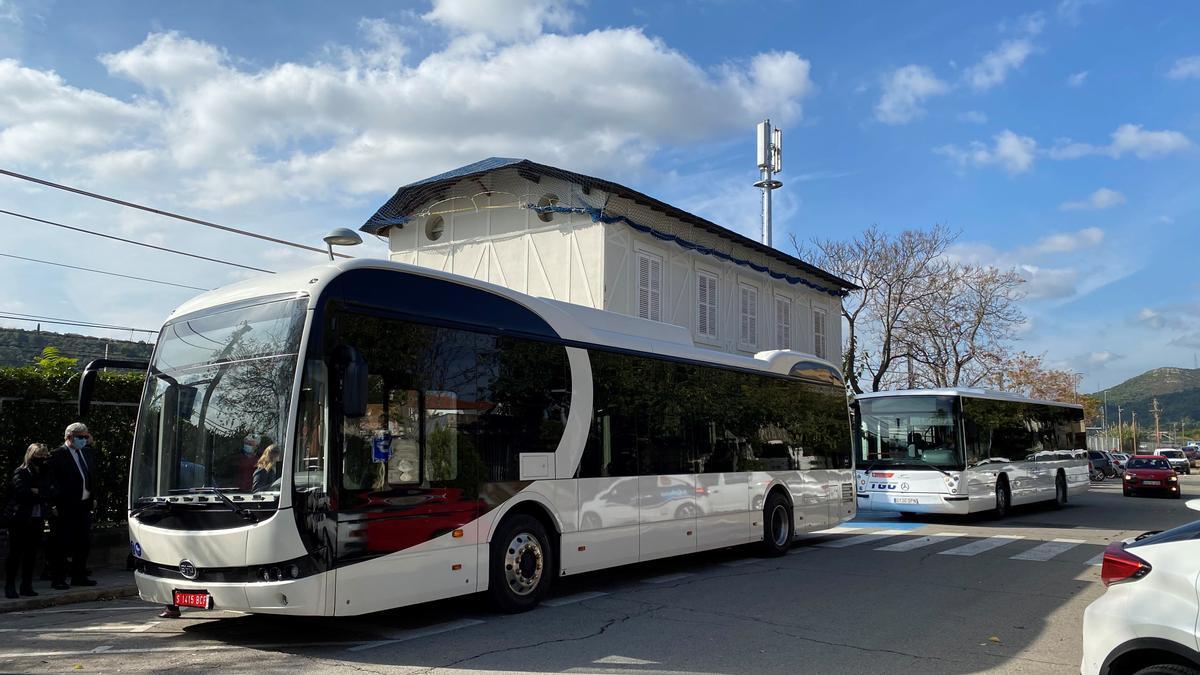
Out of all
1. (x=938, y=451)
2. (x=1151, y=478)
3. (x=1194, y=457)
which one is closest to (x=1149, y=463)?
(x=1151, y=478)

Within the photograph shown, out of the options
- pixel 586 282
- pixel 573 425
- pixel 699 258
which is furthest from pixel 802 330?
pixel 573 425

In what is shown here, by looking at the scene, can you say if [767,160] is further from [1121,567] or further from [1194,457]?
[1194,457]

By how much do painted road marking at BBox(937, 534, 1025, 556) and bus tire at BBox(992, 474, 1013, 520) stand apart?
417cm

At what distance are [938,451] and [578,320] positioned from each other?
12485 millimetres

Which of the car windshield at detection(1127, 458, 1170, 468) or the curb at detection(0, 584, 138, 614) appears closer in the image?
the curb at detection(0, 584, 138, 614)

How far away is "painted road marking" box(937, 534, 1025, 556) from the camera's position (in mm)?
14461

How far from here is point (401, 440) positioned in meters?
7.66

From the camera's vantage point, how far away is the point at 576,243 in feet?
74.7

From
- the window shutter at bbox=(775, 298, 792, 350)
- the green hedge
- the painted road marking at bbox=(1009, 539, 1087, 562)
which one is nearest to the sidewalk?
the green hedge

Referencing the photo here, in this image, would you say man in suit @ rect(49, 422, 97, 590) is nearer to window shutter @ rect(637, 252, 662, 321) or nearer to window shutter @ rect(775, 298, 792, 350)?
window shutter @ rect(637, 252, 662, 321)

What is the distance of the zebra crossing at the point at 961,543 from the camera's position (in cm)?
1423

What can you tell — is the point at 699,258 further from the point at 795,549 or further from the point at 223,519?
the point at 223,519

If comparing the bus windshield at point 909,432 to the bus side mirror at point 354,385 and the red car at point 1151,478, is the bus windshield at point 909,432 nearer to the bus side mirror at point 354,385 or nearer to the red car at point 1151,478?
the bus side mirror at point 354,385

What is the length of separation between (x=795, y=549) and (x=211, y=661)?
34.1 feet
